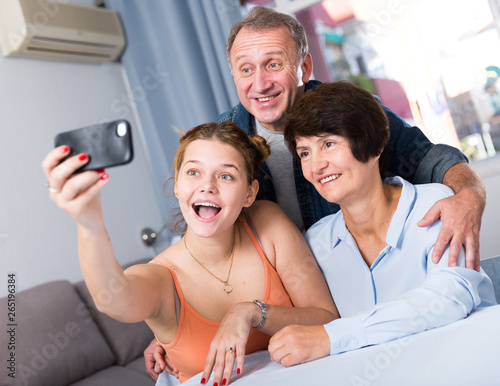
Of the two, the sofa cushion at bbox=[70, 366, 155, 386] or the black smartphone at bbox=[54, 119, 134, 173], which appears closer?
the black smartphone at bbox=[54, 119, 134, 173]

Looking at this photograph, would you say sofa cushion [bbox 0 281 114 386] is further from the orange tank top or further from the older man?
the orange tank top

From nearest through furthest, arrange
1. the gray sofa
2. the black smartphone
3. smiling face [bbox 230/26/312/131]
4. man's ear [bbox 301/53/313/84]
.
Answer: the black smartphone < smiling face [bbox 230/26/312/131] < man's ear [bbox 301/53/313/84] < the gray sofa

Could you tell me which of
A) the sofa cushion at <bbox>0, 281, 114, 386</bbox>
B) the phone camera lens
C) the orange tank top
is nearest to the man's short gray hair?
the orange tank top

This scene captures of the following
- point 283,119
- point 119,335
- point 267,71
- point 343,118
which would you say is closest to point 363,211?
point 343,118

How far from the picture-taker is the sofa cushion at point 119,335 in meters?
2.43

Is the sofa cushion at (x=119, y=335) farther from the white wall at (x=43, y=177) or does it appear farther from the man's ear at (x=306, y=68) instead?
the man's ear at (x=306, y=68)

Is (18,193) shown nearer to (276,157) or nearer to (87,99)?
(87,99)

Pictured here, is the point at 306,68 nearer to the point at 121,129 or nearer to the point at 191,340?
the point at 191,340

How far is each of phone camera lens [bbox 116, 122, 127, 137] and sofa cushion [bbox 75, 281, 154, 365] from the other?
1766 millimetres

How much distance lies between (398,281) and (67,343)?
1496 mm

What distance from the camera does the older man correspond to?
1.58 m

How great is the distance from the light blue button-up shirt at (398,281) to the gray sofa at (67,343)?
44.7 inches

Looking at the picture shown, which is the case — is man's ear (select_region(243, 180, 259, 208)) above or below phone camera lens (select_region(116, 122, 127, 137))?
below

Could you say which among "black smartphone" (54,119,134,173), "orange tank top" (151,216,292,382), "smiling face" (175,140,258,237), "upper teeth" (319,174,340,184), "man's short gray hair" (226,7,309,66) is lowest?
"orange tank top" (151,216,292,382)
